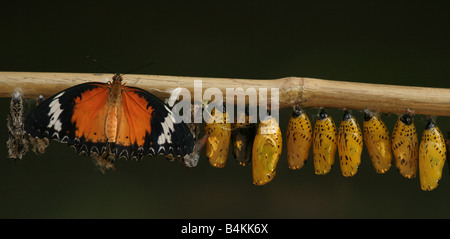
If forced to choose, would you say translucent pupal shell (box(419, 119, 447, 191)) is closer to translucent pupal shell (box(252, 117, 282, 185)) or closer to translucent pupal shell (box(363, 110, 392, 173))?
translucent pupal shell (box(363, 110, 392, 173))

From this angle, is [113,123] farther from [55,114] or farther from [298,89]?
[298,89]

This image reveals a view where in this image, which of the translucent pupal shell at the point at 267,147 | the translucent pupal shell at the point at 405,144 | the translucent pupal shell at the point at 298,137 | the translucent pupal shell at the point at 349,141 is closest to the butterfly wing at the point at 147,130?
the translucent pupal shell at the point at 267,147

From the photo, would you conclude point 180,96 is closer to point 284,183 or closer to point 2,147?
point 284,183

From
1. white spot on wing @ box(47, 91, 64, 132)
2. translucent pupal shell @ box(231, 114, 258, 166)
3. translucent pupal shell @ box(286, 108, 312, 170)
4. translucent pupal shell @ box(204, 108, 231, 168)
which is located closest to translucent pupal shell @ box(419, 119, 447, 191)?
translucent pupal shell @ box(286, 108, 312, 170)

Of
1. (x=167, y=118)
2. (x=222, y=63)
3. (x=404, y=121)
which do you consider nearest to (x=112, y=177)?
(x=222, y=63)

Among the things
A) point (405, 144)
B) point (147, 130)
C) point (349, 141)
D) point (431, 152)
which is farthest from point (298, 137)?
point (147, 130)

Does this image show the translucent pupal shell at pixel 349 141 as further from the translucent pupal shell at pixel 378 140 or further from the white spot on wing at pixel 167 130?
the white spot on wing at pixel 167 130
